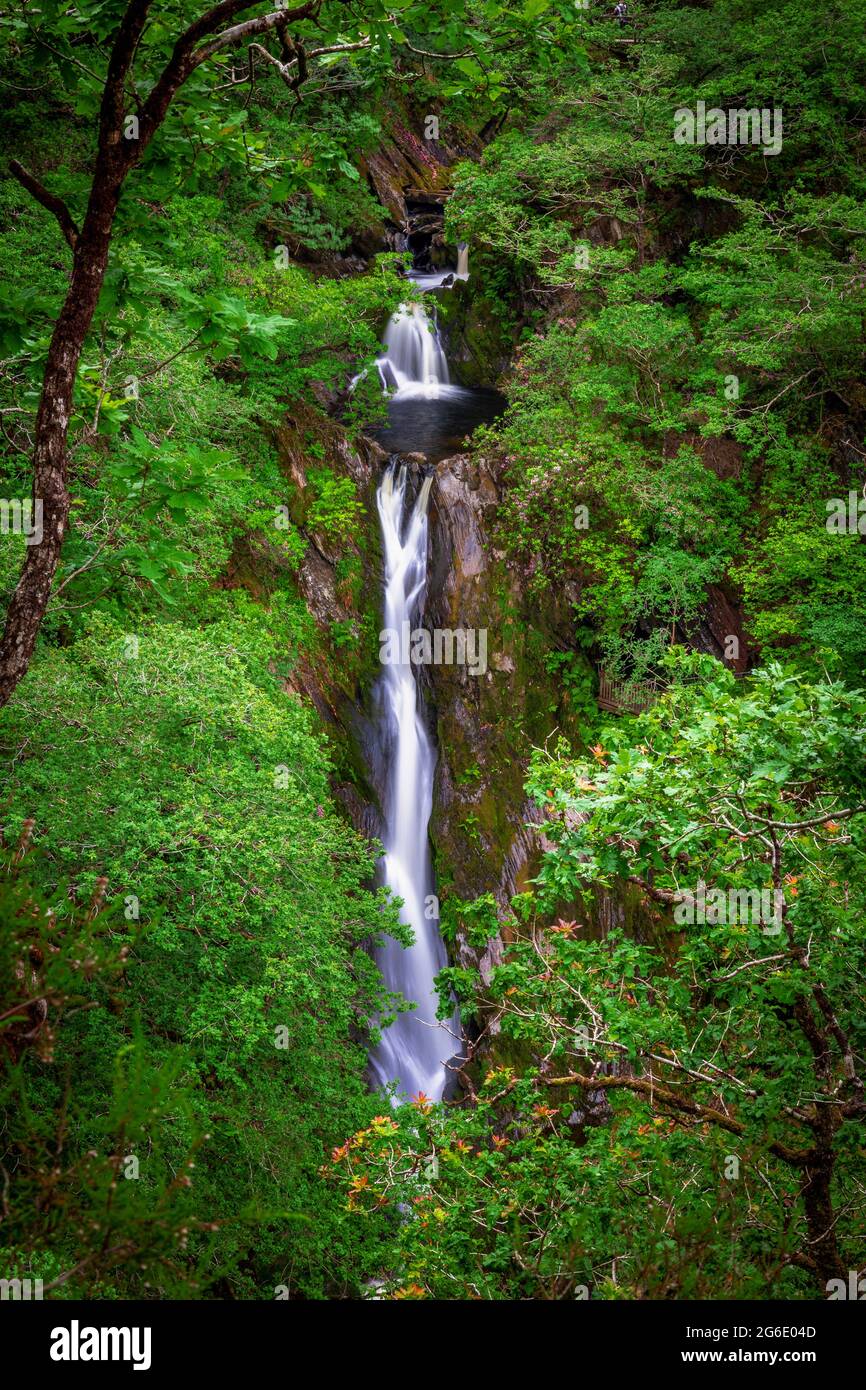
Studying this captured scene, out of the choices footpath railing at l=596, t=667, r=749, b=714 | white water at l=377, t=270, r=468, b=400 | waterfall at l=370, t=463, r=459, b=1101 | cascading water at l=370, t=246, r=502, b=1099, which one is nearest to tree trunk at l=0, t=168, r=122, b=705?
cascading water at l=370, t=246, r=502, b=1099

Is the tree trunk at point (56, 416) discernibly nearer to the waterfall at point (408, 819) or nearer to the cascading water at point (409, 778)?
the cascading water at point (409, 778)

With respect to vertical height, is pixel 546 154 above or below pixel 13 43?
above

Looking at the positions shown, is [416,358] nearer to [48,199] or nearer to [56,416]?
[48,199]

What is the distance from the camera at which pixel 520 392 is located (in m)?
14.1

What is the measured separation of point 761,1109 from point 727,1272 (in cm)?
106

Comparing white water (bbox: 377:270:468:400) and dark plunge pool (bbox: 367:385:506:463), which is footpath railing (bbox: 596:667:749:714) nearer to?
dark plunge pool (bbox: 367:385:506:463)

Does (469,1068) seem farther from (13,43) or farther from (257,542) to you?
(13,43)

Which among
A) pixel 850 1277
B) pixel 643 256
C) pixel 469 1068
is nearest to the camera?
pixel 850 1277

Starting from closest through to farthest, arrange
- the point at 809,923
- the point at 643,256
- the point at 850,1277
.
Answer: the point at 850,1277
the point at 809,923
the point at 643,256

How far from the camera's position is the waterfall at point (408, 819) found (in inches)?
475

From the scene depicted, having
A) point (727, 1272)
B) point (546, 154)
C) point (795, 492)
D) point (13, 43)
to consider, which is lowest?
point (727, 1272)

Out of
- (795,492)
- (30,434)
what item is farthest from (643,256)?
(30,434)

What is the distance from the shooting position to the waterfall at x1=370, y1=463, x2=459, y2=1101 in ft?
39.5

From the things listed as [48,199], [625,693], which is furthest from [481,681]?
[48,199]
